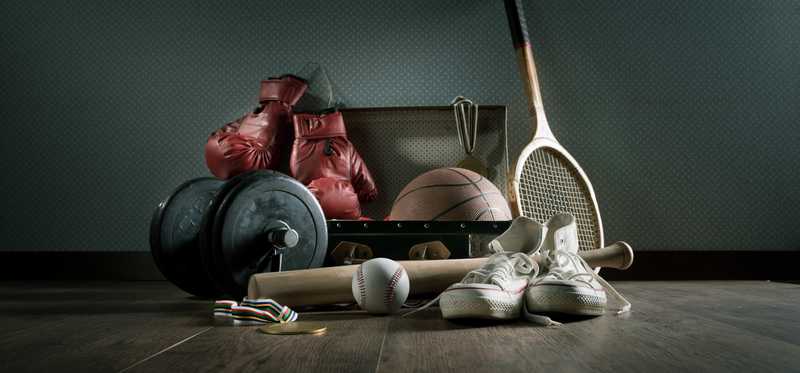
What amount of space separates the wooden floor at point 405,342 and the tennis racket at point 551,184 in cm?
75

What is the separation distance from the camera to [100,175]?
3.16m

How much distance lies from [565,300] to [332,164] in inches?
63.3

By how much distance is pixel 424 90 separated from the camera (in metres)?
3.16

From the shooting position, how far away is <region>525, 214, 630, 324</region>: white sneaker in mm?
1423

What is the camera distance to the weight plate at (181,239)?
2057 millimetres

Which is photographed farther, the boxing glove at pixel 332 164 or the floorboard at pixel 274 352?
the boxing glove at pixel 332 164

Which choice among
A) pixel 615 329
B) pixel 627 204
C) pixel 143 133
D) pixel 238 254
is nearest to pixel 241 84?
pixel 143 133

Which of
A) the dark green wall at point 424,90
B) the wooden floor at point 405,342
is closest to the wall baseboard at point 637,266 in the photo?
the dark green wall at point 424,90

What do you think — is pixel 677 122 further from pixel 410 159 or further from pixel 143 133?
pixel 143 133

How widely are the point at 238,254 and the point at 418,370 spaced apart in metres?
0.95

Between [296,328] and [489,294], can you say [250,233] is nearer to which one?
[296,328]

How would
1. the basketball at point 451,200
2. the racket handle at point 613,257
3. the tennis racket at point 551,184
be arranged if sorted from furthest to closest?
the tennis racket at point 551,184 → the basketball at point 451,200 → the racket handle at point 613,257

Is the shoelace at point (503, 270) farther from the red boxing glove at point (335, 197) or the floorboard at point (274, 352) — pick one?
the red boxing glove at point (335, 197)

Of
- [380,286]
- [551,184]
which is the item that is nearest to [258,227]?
[380,286]
